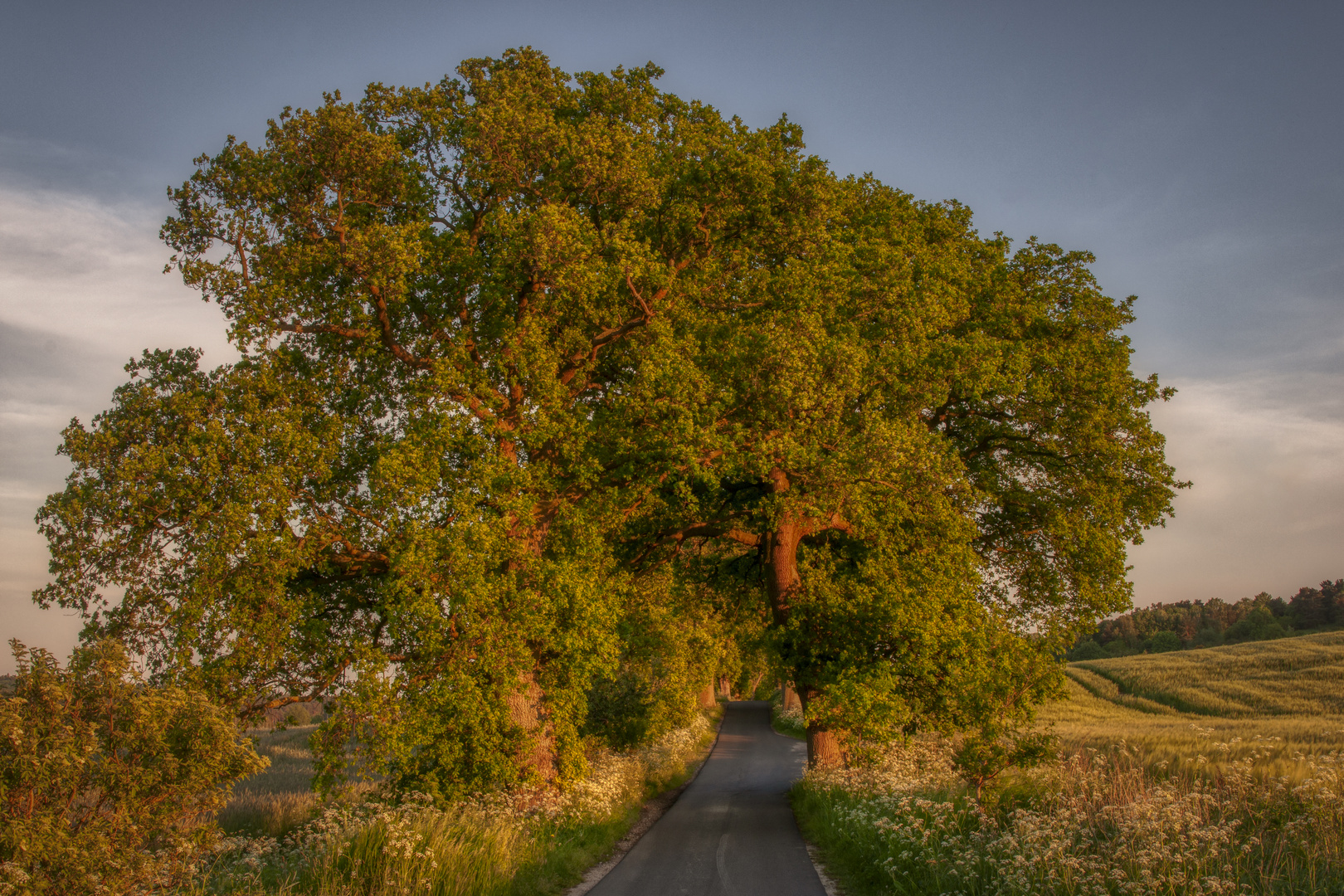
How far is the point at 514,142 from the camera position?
1538 cm

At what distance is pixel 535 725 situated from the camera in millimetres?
15734

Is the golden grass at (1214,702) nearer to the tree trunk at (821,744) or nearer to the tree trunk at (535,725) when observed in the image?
the tree trunk at (821,744)

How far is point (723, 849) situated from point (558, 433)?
8036 millimetres

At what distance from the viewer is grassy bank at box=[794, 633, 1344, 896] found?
→ 732 cm

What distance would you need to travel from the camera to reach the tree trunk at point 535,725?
15.0m

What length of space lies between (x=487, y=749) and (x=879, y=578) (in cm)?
949

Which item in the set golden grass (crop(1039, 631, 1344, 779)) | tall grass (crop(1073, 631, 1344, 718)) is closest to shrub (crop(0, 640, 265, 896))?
golden grass (crop(1039, 631, 1344, 779))

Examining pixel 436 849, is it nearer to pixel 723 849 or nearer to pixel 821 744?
pixel 723 849

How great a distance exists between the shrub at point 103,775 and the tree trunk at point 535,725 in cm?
806

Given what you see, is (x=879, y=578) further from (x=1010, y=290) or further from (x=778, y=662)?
(x=1010, y=290)

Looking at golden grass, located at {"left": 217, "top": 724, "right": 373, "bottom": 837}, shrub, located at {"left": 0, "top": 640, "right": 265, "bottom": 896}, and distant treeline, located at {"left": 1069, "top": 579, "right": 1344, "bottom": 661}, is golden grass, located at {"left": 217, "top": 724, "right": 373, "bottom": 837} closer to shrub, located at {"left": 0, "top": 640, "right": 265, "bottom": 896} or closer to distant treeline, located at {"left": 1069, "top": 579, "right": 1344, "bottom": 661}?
shrub, located at {"left": 0, "top": 640, "right": 265, "bottom": 896}

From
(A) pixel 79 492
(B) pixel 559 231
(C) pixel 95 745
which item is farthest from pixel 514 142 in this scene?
(C) pixel 95 745

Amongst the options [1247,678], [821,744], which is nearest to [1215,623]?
[1247,678]

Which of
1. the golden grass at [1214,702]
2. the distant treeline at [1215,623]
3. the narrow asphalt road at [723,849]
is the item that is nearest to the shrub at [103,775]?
the narrow asphalt road at [723,849]
